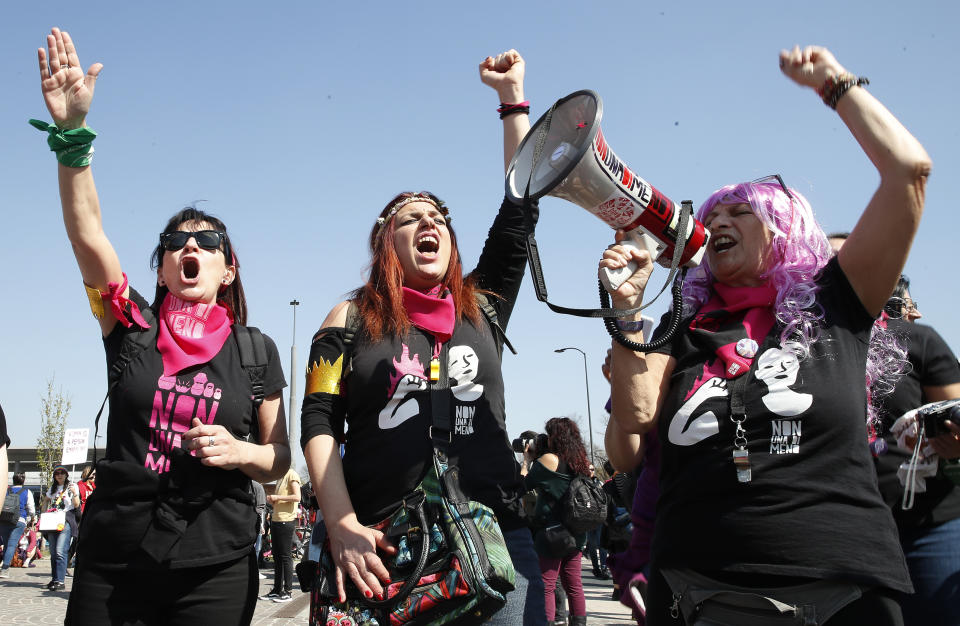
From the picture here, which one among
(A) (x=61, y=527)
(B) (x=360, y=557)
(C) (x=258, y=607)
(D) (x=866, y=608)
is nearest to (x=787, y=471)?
(D) (x=866, y=608)

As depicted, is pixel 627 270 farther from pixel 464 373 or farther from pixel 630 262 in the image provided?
pixel 464 373

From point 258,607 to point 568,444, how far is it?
449 cm

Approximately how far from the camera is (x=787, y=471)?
2117 mm

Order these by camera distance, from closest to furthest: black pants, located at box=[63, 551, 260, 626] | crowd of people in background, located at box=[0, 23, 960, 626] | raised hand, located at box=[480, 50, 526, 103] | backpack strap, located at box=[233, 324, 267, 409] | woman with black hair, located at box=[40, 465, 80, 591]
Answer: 1. crowd of people in background, located at box=[0, 23, 960, 626]
2. black pants, located at box=[63, 551, 260, 626]
3. backpack strap, located at box=[233, 324, 267, 409]
4. raised hand, located at box=[480, 50, 526, 103]
5. woman with black hair, located at box=[40, 465, 80, 591]

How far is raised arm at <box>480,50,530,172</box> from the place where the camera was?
118 inches

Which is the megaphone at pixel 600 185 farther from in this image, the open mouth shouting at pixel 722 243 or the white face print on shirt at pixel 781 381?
the white face print on shirt at pixel 781 381

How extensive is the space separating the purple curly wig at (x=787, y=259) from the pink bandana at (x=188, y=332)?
5.54 ft

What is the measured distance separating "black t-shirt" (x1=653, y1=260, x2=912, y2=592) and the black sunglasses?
1.86 metres

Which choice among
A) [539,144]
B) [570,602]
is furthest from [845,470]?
[570,602]

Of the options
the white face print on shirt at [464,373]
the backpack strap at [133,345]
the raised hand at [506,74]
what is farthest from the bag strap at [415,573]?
the raised hand at [506,74]

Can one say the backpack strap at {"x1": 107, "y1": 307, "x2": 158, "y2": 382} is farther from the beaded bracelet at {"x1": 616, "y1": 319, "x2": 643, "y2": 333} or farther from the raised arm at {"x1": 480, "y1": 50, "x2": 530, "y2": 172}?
the beaded bracelet at {"x1": 616, "y1": 319, "x2": 643, "y2": 333}

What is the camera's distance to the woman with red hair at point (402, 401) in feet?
7.90

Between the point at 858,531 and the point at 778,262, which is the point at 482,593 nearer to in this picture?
the point at 858,531

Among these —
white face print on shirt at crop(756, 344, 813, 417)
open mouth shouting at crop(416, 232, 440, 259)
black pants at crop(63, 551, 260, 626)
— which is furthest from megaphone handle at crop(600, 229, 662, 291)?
black pants at crop(63, 551, 260, 626)
